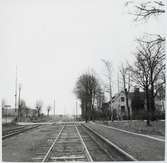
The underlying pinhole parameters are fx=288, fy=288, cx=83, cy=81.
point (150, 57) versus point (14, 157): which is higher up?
point (150, 57)

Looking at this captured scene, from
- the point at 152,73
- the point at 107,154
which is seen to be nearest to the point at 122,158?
the point at 107,154

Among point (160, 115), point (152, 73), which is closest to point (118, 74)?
point (160, 115)

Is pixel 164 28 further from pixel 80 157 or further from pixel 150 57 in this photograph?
pixel 150 57

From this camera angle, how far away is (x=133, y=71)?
22047mm

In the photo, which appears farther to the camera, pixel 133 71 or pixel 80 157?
pixel 133 71

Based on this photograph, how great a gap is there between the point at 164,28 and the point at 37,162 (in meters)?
5.92

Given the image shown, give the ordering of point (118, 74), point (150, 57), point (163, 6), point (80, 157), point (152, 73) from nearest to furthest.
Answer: point (80, 157)
point (163, 6)
point (150, 57)
point (152, 73)
point (118, 74)

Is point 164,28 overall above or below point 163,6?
below

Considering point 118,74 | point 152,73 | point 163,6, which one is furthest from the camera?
point 118,74

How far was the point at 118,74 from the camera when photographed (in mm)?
30297

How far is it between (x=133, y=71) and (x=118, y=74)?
325 inches

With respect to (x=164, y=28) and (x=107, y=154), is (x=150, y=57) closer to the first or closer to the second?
(x=164, y=28)

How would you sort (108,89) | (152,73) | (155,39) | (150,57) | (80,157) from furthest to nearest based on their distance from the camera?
(108,89) < (152,73) < (150,57) < (155,39) < (80,157)

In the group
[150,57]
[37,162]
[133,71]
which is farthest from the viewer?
[133,71]
